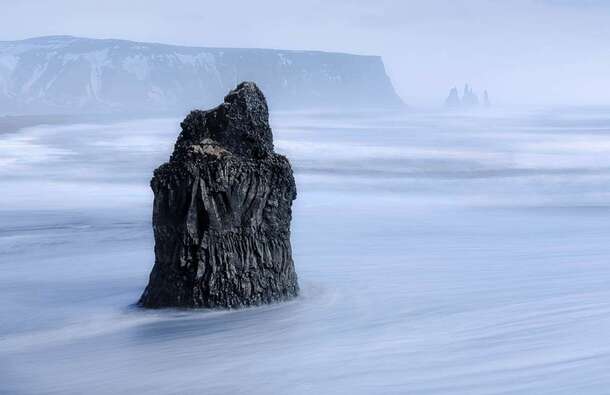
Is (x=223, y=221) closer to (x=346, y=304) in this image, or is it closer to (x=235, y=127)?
(x=235, y=127)

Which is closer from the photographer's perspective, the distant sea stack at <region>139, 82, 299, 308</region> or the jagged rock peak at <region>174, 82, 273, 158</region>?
the distant sea stack at <region>139, 82, 299, 308</region>

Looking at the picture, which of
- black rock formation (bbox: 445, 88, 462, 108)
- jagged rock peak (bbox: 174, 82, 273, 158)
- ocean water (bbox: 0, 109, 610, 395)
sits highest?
black rock formation (bbox: 445, 88, 462, 108)

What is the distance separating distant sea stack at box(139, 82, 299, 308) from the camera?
567cm

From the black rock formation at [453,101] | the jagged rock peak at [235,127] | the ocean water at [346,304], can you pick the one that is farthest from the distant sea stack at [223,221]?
the black rock formation at [453,101]

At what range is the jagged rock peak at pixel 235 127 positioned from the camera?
597cm

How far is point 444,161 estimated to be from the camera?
21.5 metres

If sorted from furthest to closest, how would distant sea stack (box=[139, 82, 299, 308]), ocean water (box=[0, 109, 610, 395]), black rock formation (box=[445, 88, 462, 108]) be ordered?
black rock formation (box=[445, 88, 462, 108]), distant sea stack (box=[139, 82, 299, 308]), ocean water (box=[0, 109, 610, 395])

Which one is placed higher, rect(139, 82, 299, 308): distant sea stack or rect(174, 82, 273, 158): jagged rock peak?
rect(174, 82, 273, 158): jagged rock peak

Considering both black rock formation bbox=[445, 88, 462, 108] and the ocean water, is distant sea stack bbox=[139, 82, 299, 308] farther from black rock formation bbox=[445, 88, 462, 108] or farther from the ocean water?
black rock formation bbox=[445, 88, 462, 108]

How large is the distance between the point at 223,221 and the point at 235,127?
577 millimetres

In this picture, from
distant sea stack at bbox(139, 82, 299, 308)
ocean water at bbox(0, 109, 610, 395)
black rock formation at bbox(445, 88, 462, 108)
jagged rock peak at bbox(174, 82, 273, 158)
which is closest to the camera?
ocean water at bbox(0, 109, 610, 395)

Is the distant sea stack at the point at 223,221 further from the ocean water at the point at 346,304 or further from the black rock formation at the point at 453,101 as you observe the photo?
the black rock formation at the point at 453,101

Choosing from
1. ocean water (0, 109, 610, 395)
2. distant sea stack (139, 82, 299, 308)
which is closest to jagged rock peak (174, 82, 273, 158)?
distant sea stack (139, 82, 299, 308)

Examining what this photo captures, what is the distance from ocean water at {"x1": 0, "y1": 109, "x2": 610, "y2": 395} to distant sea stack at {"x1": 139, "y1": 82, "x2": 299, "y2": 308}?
0.13 meters
